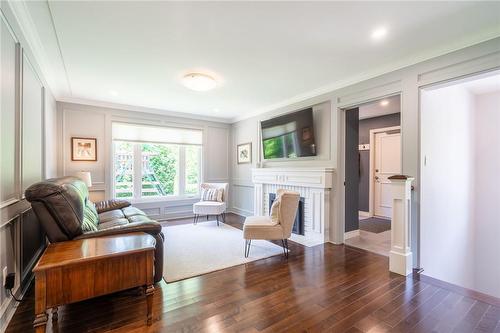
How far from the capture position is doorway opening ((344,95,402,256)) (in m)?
4.11

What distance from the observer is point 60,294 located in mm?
1454

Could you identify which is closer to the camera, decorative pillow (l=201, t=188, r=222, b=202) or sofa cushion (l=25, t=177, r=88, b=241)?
sofa cushion (l=25, t=177, r=88, b=241)

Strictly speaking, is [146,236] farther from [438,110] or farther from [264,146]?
[438,110]

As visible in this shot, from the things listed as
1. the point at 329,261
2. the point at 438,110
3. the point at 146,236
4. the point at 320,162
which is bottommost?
the point at 329,261

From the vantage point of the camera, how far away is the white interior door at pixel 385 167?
5.62 m

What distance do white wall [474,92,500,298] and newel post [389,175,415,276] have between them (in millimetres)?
2620

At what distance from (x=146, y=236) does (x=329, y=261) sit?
89.3 inches

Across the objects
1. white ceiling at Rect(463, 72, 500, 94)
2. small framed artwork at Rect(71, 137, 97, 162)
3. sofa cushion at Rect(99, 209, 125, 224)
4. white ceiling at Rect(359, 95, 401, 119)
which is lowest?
sofa cushion at Rect(99, 209, 125, 224)

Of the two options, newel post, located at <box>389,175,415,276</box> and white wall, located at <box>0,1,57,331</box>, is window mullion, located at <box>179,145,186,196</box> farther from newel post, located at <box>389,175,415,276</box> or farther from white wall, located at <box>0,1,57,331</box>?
newel post, located at <box>389,175,415,276</box>

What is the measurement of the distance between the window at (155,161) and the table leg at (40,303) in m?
3.94

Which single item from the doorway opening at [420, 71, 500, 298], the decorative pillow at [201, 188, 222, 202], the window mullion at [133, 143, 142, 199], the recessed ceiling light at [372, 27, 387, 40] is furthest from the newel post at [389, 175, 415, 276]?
the window mullion at [133, 143, 142, 199]

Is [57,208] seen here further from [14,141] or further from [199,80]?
[199,80]

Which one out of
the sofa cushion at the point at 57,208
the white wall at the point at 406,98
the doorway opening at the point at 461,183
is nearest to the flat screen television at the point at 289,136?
the white wall at the point at 406,98

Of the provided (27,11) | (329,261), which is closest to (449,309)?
(329,261)
